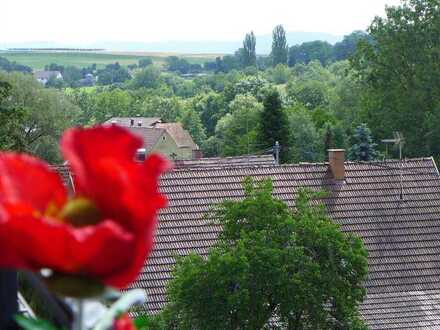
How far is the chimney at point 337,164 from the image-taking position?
28.4 metres

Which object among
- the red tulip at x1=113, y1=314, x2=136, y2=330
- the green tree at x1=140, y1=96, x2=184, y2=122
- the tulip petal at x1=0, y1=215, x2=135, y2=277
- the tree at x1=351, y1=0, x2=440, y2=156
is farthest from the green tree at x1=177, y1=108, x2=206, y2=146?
the tulip petal at x1=0, y1=215, x2=135, y2=277

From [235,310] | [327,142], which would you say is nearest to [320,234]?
[235,310]

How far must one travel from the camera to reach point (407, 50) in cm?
5291

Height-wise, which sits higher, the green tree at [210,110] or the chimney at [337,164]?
the chimney at [337,164]

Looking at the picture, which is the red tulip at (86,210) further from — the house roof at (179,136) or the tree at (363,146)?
the house roof at (179,136)

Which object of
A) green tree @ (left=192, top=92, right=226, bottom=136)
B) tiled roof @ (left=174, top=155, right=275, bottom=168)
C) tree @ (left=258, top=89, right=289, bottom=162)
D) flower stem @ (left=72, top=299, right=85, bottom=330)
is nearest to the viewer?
flower stem @ (left=72, top=299, right=85, bottom=330)

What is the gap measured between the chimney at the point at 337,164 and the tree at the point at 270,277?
27.4ft

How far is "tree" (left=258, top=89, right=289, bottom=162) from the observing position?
6281 cm

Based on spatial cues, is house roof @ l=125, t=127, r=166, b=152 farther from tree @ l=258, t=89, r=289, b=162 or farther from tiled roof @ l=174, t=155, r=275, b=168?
tiled roof @ l=174, t=155, r=275, b=168

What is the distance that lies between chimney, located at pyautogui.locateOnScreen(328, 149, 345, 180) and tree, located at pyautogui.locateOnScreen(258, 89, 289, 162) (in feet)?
110

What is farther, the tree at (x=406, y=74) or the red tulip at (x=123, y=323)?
the tree at (x=406, y=74)

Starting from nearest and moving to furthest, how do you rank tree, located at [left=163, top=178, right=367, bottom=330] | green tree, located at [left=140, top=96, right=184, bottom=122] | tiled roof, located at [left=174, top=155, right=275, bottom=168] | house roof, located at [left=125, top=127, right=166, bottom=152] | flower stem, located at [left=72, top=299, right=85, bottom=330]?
flower stem, located at [left=72, top=299, right=85, bottom=330]
tree, located at [left=163, top=178, right=367, bottom=330]
tiled roof, located at [left=174, top=155, right=275, bottom=168]
house roof, located at [left=125, top=127, right=166, bottom=152]
green tree, located at [left=140, top=96, right=184, bottom=122]

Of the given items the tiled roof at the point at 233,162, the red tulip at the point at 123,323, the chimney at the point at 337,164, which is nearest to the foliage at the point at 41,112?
the tiled roof at the point at 233,162

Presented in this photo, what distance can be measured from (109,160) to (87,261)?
136mm
